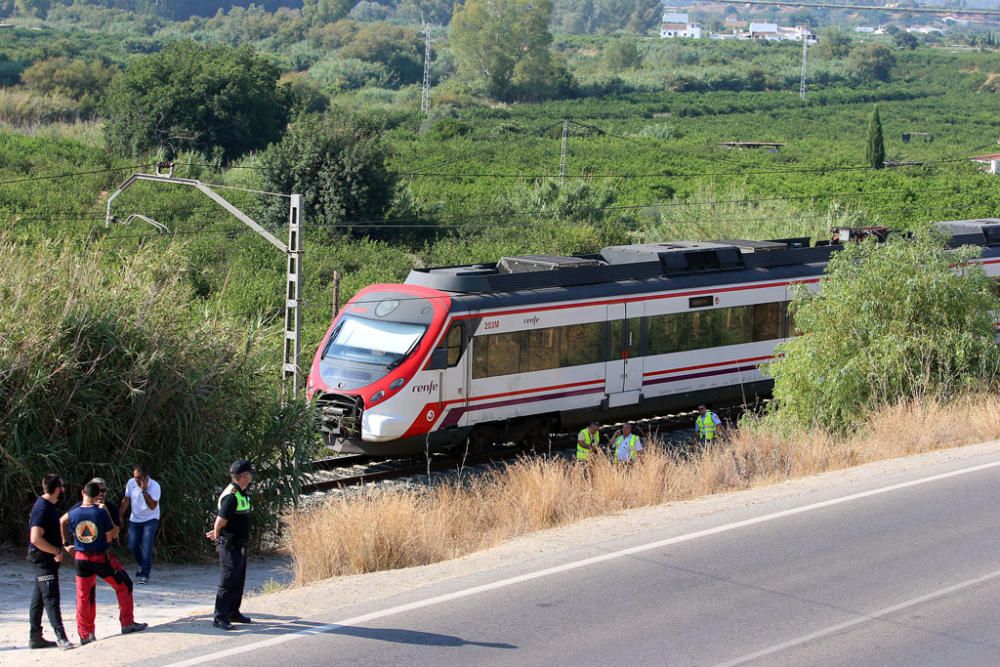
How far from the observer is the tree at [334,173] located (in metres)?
47.7

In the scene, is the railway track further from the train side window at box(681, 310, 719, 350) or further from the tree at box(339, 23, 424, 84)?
the tree at box(339, 23, 424, 84)

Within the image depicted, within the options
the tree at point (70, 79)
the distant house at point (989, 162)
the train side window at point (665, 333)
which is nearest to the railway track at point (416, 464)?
the train side window at point (665, 333)

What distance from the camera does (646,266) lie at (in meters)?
21.8

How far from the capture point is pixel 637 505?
13.8 metres

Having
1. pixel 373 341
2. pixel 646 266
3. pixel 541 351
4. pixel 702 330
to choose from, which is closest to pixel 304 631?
pixel 373 341

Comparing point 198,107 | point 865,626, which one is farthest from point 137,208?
point 865,626

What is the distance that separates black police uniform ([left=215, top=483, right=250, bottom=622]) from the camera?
376 inches

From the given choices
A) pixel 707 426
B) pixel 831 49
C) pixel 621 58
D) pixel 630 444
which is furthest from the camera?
pixel 831 49

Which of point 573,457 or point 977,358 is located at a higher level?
point 977,358

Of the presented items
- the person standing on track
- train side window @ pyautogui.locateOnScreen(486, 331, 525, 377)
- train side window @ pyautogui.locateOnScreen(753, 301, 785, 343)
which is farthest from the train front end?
train side window @ pyautogui.locateOnScreen(753, 301, 785, 343)

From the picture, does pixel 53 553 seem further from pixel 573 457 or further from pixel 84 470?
pixel 573 457

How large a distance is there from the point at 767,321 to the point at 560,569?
13719 mm

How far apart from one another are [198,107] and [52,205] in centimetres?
2039

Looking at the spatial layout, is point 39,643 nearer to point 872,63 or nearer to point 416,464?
point 416,464
